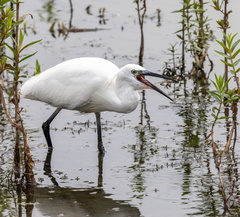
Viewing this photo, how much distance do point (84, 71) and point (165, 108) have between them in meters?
2.22

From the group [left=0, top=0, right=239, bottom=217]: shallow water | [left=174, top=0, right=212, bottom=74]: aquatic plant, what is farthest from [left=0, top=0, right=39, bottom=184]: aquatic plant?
[left=174, top=0, right=212, bottom=74]: aquatic plant

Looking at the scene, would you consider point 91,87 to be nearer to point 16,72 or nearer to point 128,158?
point 128,158

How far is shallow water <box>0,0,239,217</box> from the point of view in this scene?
6891 millimetres

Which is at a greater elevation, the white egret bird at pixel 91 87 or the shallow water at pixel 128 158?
the white egret bird at pixel 91 87

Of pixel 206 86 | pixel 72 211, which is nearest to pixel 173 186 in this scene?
pixel 72 211

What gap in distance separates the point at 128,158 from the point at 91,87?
936 millimetres

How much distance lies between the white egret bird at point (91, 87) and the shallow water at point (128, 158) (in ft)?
1.38

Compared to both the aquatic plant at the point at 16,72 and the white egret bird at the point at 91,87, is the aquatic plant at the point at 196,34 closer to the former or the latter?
the white egret bird at the point at 91,87

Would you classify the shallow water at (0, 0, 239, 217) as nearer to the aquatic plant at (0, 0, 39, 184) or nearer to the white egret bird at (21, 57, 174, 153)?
the aquatic plant at (0, 0, 39, 184)

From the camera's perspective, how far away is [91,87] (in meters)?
8.38

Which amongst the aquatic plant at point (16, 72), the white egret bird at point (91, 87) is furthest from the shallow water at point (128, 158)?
the white egret bird at point (91, 87)

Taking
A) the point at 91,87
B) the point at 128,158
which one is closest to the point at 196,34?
the point at 91,87

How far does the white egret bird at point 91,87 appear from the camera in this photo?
8.16 m

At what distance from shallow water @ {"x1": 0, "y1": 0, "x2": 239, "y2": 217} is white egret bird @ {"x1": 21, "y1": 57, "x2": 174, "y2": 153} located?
1.38ft
